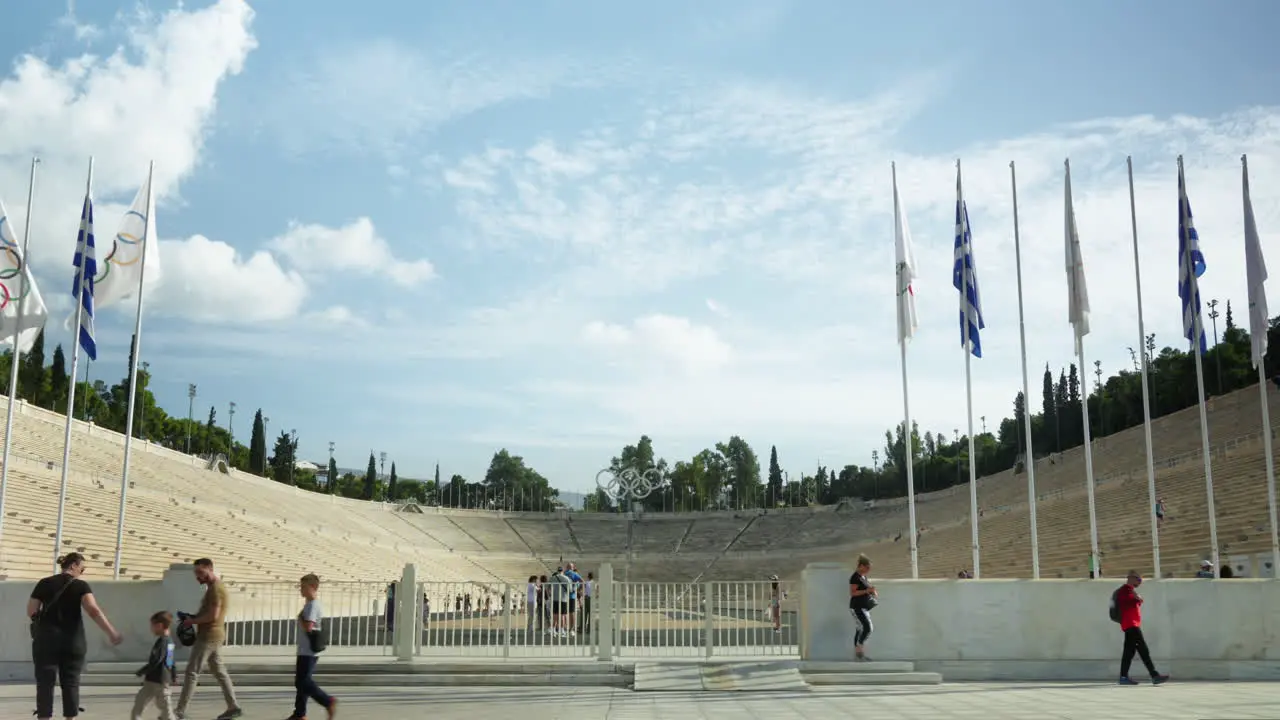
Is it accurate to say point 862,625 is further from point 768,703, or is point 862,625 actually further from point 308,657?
point 308,657

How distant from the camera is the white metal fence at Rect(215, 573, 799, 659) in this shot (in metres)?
16.2

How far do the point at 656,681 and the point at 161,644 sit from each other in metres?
6.99

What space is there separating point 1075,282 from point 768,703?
1136 cm

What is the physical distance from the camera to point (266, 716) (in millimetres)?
11484

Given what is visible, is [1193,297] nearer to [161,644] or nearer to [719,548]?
[161,644]

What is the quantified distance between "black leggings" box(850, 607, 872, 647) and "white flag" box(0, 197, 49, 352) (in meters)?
15.4

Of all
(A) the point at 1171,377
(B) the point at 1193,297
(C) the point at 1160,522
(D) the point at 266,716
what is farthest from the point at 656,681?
(A) the point at 1171,377

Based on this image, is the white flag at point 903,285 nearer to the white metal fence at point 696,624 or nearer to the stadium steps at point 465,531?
the white metal fence at point 696,624

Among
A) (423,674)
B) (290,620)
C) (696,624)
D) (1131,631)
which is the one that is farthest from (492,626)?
(1131,631)

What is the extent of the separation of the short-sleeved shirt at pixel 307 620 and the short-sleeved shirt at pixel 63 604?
213cm

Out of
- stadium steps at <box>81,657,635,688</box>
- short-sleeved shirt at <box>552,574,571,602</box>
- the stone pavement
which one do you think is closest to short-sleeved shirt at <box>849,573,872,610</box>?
the stone pavement

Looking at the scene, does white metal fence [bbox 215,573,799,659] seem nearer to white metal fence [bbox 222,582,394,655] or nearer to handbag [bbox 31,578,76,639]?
white metal fence [bbox 222,582,394,655]

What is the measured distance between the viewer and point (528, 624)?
16.8 m

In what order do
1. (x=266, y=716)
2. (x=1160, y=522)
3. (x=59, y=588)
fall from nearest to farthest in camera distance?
(x=59, y=588)
(x=266, y=716)
(x=1160, y=522)
